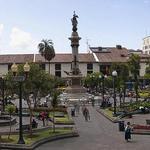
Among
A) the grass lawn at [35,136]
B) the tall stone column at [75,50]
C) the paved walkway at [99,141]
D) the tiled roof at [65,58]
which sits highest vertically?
the tiled roof at [65,58]

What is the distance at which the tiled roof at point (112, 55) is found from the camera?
128 metres

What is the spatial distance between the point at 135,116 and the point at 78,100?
2325cm

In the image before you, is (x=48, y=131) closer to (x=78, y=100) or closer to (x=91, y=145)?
(x=91, y=145)

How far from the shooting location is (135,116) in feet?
154

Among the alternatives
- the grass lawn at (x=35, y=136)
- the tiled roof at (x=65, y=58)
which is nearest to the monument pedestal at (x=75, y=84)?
the grass lawn at (x=35, y=136)

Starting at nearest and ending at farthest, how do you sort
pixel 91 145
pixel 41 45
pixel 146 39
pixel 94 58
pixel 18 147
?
pixel 18 147, pixel 91 145, pixel 41 45, pixel 94 58, pixel 146 39

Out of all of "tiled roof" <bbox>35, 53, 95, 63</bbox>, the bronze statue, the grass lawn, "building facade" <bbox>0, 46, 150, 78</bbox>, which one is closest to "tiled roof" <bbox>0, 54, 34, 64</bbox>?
"building facade" <bbox>0, 46, 150, 78</bbox>

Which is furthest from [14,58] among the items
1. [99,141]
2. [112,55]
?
[99,141]

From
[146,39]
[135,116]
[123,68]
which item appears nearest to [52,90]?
[135,116]

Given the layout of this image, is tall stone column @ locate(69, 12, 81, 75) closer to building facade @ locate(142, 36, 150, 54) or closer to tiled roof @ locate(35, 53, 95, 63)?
tiled roof @ locate(35, 53, 95, 63)

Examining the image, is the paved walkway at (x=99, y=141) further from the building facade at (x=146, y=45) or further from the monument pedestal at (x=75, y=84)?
the building facade at (x=146, y=45)

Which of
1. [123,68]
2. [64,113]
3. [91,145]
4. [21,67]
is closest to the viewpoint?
[91,145]

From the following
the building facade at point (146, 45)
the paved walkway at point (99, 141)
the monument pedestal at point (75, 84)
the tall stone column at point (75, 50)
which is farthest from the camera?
the building facade at point (146, 45)

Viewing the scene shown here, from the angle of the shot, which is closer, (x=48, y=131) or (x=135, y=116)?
(x=48, y=131)
